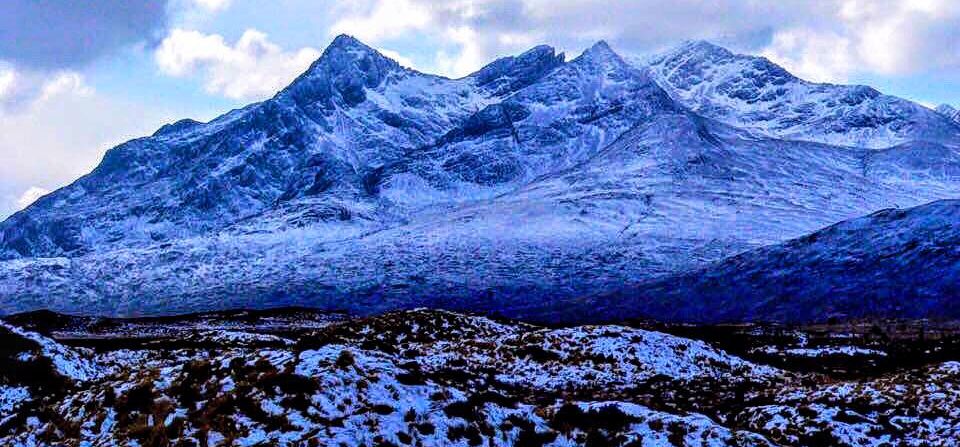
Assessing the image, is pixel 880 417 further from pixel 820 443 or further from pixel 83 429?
pixel 83 429

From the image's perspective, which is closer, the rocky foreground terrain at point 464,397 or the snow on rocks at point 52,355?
the rocky foreground terrain at point 464,397

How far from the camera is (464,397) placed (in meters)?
19.8

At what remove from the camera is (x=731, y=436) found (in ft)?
64.7

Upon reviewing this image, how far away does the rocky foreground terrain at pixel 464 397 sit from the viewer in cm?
1816

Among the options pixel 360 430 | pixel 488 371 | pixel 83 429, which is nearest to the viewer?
pixel 360 430

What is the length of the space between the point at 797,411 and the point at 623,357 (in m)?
17.4

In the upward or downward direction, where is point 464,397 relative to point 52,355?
downward

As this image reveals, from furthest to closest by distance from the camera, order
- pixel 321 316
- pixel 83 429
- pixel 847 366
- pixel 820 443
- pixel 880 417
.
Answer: pixel 321 316, pixel 847 366, pixel 880 417, pixel 820 443, pixel 83 429

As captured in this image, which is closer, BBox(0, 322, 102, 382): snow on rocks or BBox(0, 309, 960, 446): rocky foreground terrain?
BBox(0, 309, 960, 446): rocky foreground terrain

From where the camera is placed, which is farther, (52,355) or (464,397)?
(52,355)

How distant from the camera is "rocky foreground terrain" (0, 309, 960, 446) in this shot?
18.2m

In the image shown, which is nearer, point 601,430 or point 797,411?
point 601,430

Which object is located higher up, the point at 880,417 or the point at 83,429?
the point at 83,429

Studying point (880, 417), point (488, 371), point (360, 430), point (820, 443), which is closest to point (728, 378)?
point (488, 371)
